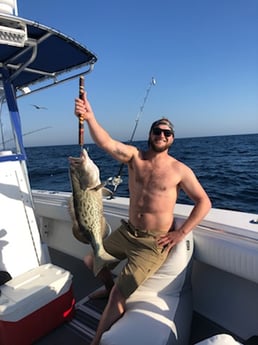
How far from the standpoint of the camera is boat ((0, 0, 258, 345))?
2.57m

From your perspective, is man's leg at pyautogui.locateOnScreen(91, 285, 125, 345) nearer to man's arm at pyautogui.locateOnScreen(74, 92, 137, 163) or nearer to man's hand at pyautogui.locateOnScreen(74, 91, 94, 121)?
man's arm at pyautogui.locateOnScreen(74, 92, 137, 163)

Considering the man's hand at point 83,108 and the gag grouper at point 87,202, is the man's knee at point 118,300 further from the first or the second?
the man's hand at point 83,108

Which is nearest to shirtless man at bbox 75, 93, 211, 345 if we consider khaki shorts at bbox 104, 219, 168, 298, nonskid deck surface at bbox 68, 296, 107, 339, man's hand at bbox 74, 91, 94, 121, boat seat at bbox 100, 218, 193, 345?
khaki shorts at bbox 104, 219, 168, 298

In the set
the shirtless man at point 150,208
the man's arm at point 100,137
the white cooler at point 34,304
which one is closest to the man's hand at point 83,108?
the man's arm at point 100,137

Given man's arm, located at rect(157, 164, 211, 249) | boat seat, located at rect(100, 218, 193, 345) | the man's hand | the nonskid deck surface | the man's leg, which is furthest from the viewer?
the nonskid deck surface

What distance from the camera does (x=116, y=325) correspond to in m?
2.46

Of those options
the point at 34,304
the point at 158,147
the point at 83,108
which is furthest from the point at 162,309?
the point at 83,108

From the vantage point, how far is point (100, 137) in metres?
2.59

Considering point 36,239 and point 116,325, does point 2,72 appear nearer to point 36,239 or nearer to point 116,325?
point 36,239

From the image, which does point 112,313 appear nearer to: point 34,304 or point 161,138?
point 34,304

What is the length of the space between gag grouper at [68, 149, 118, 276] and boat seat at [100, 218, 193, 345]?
499 millimetres

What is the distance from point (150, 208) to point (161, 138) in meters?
0.63

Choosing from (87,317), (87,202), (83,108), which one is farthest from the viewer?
(87,317)

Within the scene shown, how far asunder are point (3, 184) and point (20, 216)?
0.37 m
